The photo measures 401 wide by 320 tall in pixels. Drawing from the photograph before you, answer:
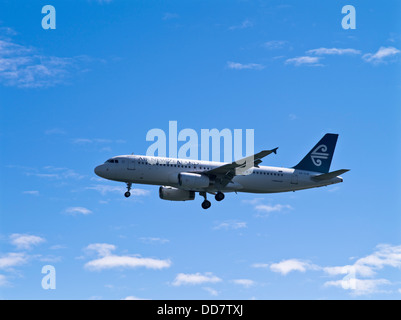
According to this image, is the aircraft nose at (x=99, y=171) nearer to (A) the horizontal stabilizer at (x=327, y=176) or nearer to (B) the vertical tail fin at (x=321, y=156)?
(B) the vertical tail fin at (x=321, y=156)

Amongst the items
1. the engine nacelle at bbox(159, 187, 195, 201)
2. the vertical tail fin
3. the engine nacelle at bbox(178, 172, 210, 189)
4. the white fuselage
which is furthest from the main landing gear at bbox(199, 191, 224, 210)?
the vertical tail fin

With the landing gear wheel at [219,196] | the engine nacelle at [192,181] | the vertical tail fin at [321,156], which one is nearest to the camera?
the engine nacelle at [192,181]

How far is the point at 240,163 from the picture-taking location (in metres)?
66.7

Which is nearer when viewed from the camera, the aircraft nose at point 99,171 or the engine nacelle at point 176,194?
the aircraft nose at point 99,171

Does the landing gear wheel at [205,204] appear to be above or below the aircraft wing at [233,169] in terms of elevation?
below

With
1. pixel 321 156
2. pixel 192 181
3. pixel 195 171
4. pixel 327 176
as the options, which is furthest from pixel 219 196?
pixel 321 156

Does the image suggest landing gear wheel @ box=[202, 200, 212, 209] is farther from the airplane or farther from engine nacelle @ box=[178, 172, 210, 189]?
engine nacelle @ box=[178, 172, 210, 189]

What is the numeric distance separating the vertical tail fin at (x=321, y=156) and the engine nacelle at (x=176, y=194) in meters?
11.5

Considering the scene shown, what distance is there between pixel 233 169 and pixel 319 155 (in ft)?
41.0

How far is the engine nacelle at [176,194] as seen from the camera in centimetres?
7288

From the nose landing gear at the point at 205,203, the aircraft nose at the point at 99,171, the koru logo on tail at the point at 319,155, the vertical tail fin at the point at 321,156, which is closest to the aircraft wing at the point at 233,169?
the nose landing gear at the point at 205,203

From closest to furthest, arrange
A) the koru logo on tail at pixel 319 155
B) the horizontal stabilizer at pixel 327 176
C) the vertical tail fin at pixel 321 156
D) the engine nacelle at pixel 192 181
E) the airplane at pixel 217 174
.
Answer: the airplane at pixel 217 174 → the engine nacelle at pixel 192 181 → the horizontal stabilizer at pixel 327 176 → the vertical tail fin at pixel 321 156 → the koru logo on tail at pixel 319 155
